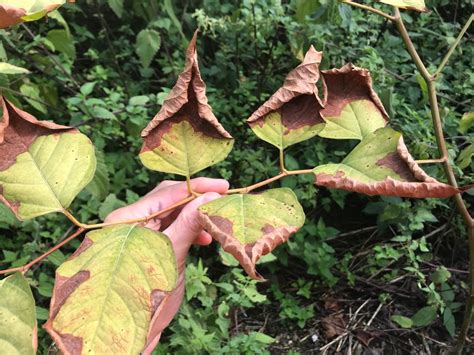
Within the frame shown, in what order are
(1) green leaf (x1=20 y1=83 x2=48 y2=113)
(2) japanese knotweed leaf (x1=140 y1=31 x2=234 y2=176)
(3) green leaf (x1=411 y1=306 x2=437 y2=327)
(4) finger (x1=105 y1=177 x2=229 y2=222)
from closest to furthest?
(2) japanese knotweed leaf (x1=140 y1=31 x2=234 y2=176) < (4) finger (x1=105 y1=177 x2=229 y2=222) < (3) green leaf (x1=411 y1=306 x2=437 y2=327) < (1) green leaf (x1=20 y1=83 x2=48 y2=113)

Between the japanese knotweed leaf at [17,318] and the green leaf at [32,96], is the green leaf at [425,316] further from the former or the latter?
the green leaf at [32,96]

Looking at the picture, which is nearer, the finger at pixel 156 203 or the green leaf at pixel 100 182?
the finger at pixel 156 203

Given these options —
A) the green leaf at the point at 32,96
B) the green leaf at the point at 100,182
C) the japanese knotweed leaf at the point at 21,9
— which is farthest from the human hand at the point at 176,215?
the green leaf at the point at 32,96

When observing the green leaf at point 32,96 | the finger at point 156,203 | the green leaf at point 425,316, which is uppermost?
the finger at point 156,203

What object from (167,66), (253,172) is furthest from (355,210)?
(167,66)

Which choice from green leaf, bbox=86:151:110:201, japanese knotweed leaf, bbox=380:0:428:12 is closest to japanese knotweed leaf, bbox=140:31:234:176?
japanese knotweed leaf, bbox=380:0:428:12

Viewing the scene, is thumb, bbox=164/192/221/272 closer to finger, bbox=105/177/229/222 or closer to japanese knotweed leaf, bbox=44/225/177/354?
finger, bbox=105/177/229/222

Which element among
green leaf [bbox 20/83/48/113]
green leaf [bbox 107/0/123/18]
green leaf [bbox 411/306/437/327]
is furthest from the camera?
green leaf [bbox 107/0/123/18]

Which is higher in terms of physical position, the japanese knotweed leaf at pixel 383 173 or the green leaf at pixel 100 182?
the japanese knotweed leaf at pixel 383 173
